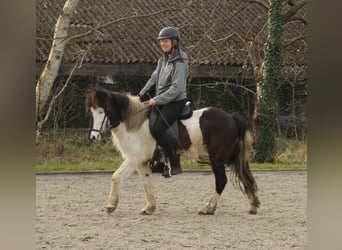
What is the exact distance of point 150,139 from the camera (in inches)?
206

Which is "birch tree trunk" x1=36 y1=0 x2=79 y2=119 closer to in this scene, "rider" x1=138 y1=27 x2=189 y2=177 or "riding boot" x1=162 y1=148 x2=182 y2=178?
"rider" x1=138 y1=27 x2=189 y2=177

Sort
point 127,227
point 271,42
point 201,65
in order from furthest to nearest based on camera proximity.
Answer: point 201,65, point 271,42, point 127,227

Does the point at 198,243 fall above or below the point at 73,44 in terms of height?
below

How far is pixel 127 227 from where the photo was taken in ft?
15.3

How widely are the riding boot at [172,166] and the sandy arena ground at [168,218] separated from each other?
0.42 m

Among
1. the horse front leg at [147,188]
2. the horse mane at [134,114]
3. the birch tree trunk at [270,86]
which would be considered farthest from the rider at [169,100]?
the birch tree trunk at [270,86]

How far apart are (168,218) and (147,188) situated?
0.37 metres

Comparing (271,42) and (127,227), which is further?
(271,42)

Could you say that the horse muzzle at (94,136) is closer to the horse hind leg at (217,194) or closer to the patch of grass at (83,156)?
the horse hind leg at (217,194)

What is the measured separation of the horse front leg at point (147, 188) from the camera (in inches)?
209
